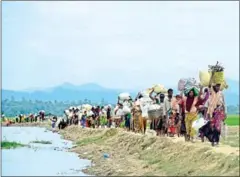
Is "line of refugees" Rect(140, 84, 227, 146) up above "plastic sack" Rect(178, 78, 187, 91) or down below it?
below

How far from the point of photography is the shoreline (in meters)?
13.9

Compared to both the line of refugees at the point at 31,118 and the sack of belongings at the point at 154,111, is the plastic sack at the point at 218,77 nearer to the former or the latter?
the sack of belongings at the point at 154,111

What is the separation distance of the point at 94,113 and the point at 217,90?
23.1 m

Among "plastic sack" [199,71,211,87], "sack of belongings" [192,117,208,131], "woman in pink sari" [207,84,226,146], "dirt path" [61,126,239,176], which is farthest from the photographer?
"plastic sack" [199,71,211,87]

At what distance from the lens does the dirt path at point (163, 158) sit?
547 inches

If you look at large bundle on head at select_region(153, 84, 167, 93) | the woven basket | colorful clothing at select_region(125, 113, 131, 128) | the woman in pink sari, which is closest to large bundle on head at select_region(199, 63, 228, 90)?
the woman in pink sari

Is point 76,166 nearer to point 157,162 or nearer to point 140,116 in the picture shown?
point 157,162

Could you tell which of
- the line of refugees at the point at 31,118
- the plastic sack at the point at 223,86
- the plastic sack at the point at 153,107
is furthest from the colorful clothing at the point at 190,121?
the line of refugees at the point at 31,118

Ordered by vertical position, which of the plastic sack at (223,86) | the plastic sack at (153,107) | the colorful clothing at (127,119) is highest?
the plastic sack at (223,86)

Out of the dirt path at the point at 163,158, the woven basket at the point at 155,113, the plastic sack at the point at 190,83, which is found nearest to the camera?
the dirt path at the point at 163,158

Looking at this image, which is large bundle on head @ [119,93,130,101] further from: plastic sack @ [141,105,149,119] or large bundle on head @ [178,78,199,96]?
large bundle on head @ [178,78,199,96]

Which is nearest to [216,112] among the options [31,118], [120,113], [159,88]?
[159,88]

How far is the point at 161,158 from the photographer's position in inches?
664

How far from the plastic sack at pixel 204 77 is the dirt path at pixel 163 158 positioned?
1750 mm
